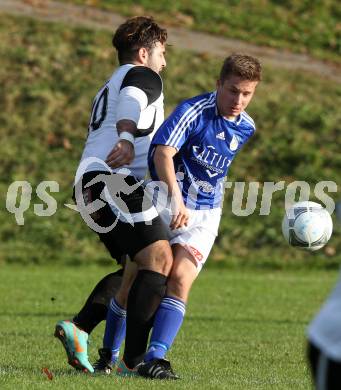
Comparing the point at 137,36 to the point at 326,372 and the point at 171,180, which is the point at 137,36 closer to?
the point at 171,180

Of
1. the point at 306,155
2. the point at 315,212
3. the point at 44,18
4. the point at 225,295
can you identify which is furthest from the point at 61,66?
the point at 315,212

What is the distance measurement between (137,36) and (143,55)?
13 centimetres

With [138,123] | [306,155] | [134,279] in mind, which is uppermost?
[138,123]

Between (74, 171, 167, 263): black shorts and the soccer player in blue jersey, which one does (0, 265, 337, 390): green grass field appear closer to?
the soccer player in blue jersey

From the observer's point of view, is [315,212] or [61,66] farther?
[61,66]

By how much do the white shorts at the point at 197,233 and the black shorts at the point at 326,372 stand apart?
3105 millimetres

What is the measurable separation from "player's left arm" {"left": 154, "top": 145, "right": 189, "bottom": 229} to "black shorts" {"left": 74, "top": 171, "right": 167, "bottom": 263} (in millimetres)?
153

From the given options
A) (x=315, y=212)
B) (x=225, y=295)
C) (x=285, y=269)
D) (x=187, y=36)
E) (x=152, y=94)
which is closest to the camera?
(x=152, y=94)

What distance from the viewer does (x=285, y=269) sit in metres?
16.1

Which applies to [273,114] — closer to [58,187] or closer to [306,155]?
[306,155]

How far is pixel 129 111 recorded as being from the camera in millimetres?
6082

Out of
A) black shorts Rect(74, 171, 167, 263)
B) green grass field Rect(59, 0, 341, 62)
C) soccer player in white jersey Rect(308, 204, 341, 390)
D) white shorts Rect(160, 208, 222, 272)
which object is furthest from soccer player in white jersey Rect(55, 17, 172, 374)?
green grass field Rect(59, 0, 341, 62)

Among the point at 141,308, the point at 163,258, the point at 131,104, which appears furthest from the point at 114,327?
the point at 131,104

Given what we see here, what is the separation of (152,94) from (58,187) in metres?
10.8
